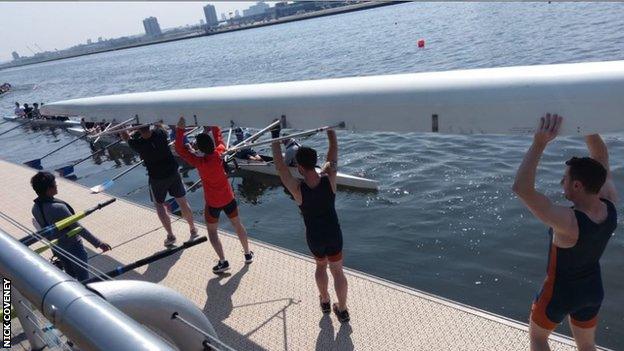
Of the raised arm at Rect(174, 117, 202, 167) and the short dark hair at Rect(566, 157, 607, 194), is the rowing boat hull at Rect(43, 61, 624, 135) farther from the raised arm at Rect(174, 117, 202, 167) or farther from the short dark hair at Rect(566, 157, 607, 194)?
the raised arm at Rect(174, 117, 202, 167)

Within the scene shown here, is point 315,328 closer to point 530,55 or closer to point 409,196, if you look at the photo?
point 409,196

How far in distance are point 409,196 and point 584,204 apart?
778 centimetres

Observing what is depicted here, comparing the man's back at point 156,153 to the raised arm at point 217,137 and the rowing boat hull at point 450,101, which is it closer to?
the raised arm at point 217,137

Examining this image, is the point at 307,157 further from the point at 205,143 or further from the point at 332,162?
the point at 205,143

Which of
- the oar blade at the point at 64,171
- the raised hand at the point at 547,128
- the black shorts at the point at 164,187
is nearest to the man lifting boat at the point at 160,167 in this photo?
the black shorts at the point at 164,187

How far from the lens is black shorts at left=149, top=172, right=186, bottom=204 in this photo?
6734mm

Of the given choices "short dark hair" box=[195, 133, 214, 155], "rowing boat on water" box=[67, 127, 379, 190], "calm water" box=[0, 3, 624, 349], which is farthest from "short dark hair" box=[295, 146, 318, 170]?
"rowing boat on water" box=[67, 127, 379, 190]

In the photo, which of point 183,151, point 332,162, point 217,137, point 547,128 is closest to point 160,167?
point 217,137

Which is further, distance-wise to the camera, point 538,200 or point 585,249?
point 585,249

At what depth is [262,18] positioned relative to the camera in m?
166

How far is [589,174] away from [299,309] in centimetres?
324

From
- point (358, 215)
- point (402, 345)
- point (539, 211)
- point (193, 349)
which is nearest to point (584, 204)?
point (539, 211)

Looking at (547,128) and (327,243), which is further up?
(547,128)

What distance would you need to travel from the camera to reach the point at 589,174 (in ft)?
9.16
